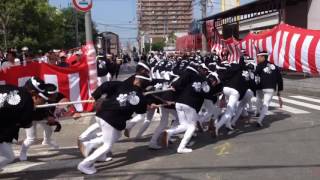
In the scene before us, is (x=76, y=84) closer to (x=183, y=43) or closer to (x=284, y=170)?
(x=284, y=170)

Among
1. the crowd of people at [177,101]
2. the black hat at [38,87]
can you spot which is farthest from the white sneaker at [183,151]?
the black hat at [38,87]

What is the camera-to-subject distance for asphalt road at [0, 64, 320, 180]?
7145 millimetres

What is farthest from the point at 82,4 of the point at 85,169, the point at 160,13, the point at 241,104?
the point at 160,13

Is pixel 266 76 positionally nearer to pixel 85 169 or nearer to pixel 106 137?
pixel 106 137

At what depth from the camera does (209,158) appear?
816cm

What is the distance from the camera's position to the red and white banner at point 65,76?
40.5ft

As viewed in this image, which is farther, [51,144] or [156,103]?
[51,144]

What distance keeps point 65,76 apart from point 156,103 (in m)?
5.07

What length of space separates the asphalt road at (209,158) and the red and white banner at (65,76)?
184 cm

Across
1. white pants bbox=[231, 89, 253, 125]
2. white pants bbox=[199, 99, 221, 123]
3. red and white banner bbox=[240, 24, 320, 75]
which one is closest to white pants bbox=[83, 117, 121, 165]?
white pants bbox=[199, 99, 221, 123]

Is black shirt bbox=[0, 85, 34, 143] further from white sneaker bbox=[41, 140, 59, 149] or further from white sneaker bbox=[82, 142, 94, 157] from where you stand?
white sneaker bbox=[41, 140, 59, 149]

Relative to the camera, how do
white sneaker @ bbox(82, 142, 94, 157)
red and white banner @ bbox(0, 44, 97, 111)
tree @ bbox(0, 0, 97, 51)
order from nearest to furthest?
white sneaker @ bbox(82, 142, 94, 157)
red and white banner @ bbox(0, 44, 97, 111)
tree @ bbox(0, 0, 97, 51)

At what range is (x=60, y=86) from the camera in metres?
13.1

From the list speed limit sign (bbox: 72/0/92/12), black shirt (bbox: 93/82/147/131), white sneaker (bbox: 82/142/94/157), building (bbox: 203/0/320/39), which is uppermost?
building (bbox: 203/0/320/39)
